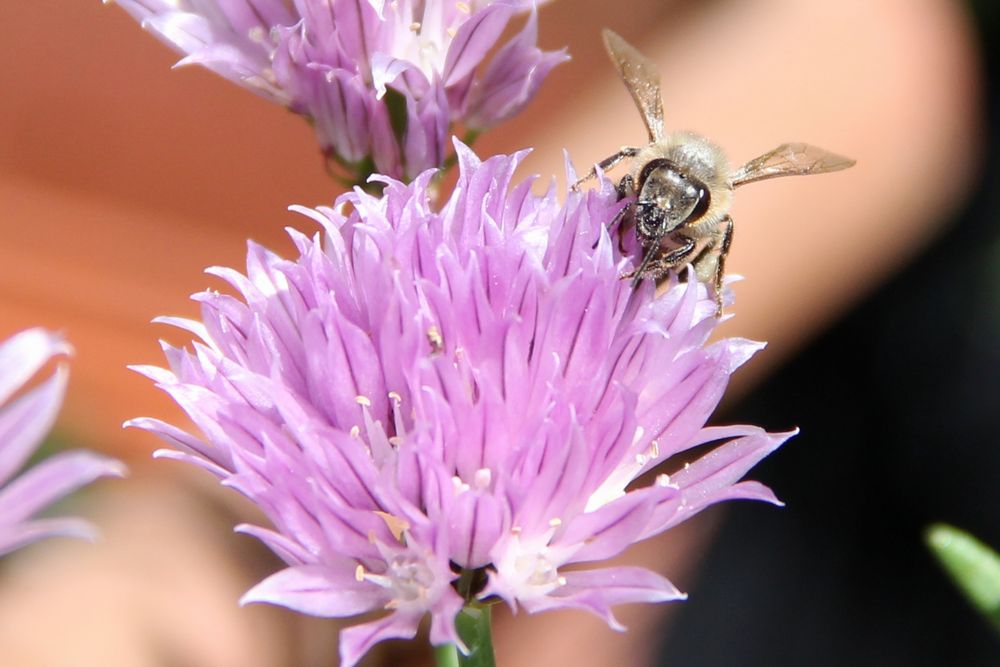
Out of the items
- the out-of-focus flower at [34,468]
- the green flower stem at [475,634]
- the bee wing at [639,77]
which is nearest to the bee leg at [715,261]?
the bee wing at [639,77]

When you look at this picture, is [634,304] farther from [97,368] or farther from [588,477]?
[97,368]

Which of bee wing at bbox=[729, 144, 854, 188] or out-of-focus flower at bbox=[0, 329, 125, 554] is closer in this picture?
out-of-focus flower at bbox=[0, 329, 125, 554]

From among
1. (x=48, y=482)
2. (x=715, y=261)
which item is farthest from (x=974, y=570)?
(x=48, y=482)

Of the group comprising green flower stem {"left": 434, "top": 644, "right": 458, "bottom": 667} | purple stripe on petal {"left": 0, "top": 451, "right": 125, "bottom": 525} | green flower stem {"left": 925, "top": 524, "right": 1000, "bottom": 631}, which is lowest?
green flower stem {"left": 925, "top": 524, "right": 1000, "bottom": 631}

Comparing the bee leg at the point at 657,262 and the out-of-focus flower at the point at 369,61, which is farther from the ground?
the out-of-focus flower at the point at 369,61

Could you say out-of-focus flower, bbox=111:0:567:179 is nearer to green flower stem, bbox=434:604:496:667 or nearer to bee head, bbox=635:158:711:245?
bee head, bbox=635:158:711:245

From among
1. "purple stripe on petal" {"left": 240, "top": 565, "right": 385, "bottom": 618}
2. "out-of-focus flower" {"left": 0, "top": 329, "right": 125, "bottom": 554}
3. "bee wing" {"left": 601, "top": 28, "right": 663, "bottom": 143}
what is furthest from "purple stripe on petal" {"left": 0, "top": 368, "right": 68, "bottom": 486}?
"bee wing" {"left": 601, "top": 28, "right": 663, "bottom": 143}

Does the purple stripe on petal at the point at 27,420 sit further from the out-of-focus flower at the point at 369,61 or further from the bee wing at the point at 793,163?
the bee wing at the point at 793,163
